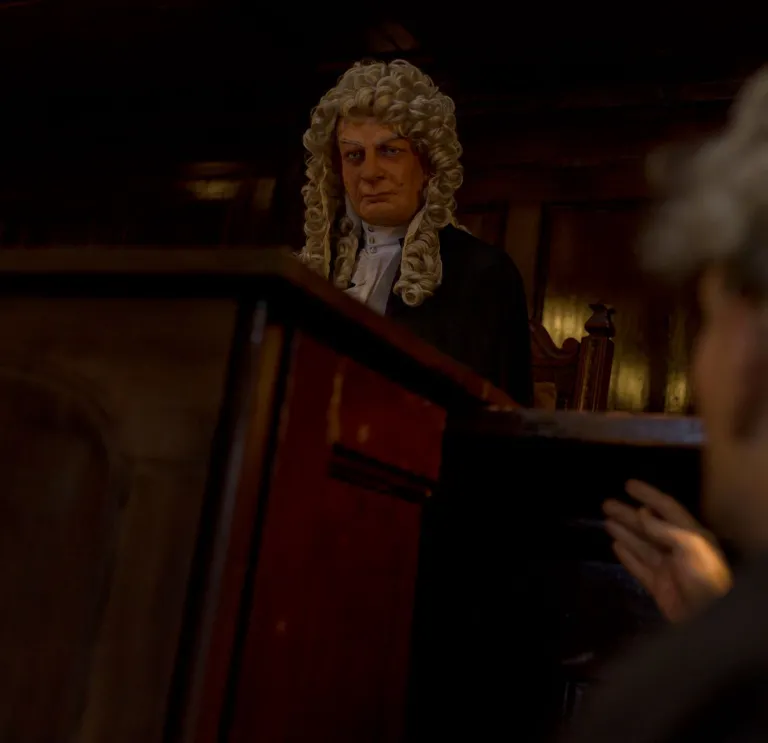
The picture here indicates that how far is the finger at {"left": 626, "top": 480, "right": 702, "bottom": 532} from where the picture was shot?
3.05 ft

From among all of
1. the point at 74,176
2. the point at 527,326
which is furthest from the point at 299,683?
the point at 74,176

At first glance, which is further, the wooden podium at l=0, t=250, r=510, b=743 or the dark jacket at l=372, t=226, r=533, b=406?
the dark jacket at l=372, t=226, r=533, b=406

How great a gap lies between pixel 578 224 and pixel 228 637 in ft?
11.0

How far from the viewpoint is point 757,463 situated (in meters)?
0.55

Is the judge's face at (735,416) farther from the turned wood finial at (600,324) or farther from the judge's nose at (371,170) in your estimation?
the judge's nose at (371,170)

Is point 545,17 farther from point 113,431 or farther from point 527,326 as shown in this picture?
point 113,431

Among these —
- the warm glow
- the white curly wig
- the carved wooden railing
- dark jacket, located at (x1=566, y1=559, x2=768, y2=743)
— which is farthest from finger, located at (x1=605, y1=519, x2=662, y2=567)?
the warm glow

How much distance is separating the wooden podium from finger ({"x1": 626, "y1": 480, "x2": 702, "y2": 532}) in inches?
11.1

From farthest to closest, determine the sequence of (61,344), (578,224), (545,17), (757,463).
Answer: (578,224), (545,17), (61,344), (757,463)

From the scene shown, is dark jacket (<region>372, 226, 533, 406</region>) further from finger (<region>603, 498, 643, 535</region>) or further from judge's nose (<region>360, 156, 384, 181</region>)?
finger (<region>603, 498, 643, 535</region>)

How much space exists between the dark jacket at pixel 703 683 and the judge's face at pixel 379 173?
1864 mm

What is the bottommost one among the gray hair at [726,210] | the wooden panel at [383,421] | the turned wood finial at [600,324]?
the wooden panel at [383,421]

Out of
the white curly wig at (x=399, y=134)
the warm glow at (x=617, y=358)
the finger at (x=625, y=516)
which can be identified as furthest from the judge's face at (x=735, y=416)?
the warm glow at (x=617, y=358)

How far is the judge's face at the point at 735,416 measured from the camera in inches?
21.8
